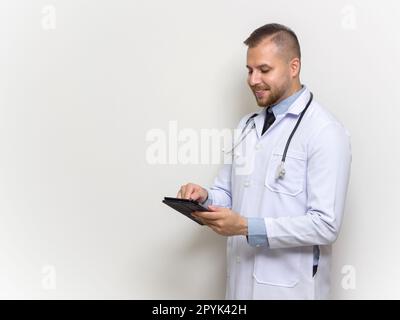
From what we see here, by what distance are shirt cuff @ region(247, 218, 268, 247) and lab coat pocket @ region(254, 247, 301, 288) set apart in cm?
10

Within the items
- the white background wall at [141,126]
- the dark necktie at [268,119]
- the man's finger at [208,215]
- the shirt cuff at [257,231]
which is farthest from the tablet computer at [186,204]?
the white background wall at [141,126]

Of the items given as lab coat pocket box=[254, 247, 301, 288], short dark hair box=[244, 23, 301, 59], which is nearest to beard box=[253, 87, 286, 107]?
short dark hair box=[244, 23, 301, 59]

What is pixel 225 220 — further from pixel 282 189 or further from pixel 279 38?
pixel 279 38

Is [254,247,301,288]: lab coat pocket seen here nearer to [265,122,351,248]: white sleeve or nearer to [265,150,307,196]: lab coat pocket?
[265,122,351,248]: white sleeve

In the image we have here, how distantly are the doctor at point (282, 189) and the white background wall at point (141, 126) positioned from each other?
334mm

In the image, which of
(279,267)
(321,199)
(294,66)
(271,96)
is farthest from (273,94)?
(279,267)

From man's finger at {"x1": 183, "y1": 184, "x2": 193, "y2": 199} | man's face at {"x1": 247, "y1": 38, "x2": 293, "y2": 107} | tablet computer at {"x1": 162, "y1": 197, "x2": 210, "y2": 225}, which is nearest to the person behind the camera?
tablet computer at {"x1": 162, "y1": 197, "x2": 210, "y2": 225}

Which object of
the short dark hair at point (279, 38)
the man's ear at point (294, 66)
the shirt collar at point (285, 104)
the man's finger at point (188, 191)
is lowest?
the man's finger at point (188, 191)

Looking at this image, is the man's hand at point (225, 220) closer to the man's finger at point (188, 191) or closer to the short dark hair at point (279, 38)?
the man's finger at point (188, 191)

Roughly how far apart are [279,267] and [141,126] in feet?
2.60

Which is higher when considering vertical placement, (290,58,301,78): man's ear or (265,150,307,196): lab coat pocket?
(290,58,301,78): man's ear

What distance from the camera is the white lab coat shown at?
1480mm

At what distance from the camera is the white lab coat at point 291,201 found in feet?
4.86
